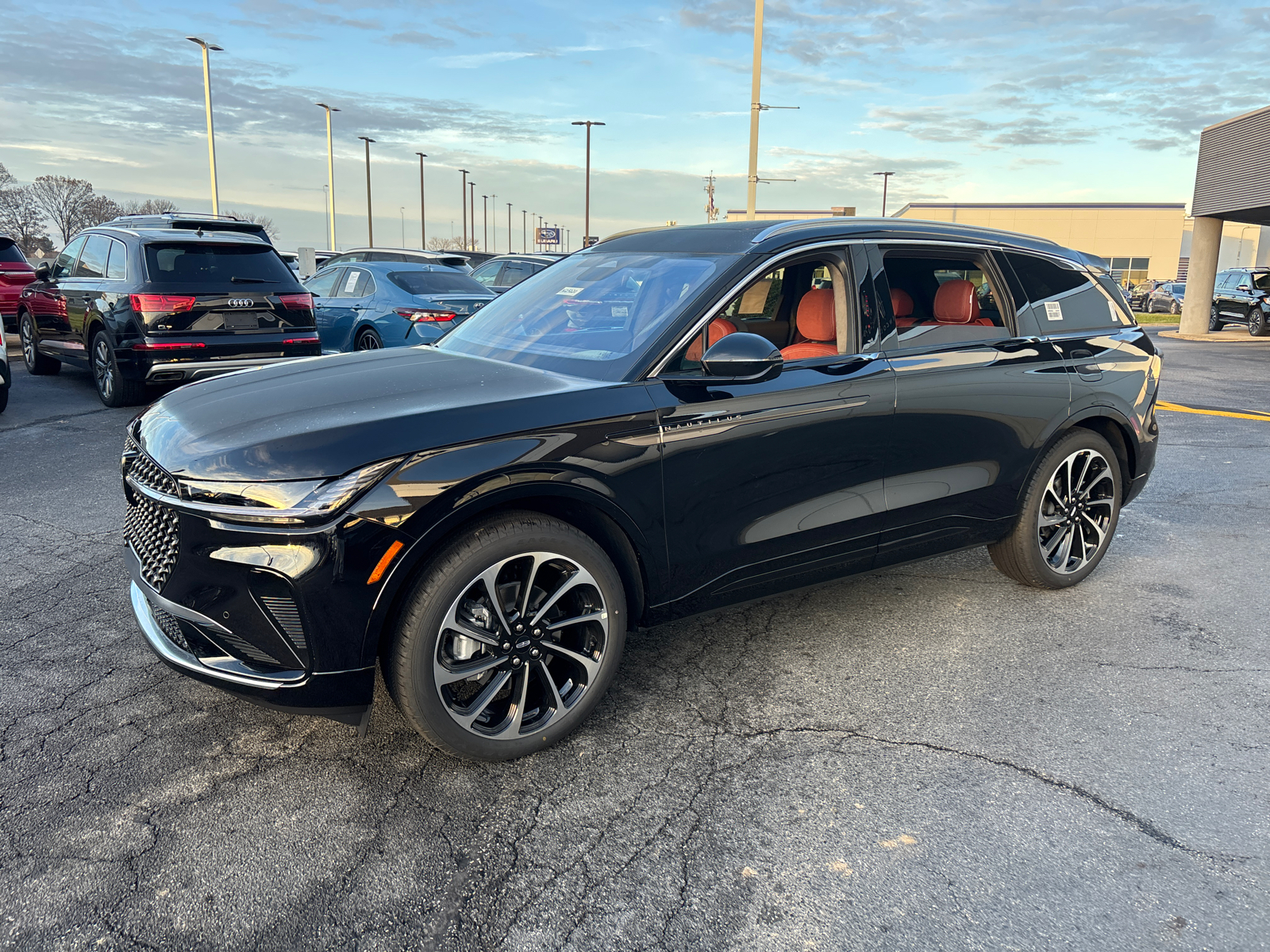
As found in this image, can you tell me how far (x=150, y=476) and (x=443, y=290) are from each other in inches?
325

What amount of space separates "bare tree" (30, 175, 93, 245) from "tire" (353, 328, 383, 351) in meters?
53.4

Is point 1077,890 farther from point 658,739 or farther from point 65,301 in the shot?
point 65,301

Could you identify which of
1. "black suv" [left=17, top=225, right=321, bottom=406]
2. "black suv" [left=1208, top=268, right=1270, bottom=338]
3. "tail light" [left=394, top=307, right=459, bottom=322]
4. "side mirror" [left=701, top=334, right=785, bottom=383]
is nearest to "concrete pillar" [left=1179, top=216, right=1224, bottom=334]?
"black suv" [left=1208, top=268, right=1270, bottom=338]

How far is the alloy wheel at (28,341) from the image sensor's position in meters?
11.5

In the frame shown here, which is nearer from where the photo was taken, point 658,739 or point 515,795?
point 515,795

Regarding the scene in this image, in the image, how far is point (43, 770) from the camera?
2.91m

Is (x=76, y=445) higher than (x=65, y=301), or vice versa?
(x=65, y=301)

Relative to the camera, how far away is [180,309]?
879cm

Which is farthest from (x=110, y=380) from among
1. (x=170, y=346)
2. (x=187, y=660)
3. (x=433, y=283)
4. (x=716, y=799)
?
(x=716, y=799)

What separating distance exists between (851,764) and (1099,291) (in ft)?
9.87

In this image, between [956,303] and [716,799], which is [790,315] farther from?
[716,799]

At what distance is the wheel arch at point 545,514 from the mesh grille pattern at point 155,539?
0.66 meters

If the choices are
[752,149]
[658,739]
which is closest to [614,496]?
[658,739]

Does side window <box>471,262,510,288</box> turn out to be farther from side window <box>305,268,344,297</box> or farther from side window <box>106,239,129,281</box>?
side window <box>106,239,129,281</box>
